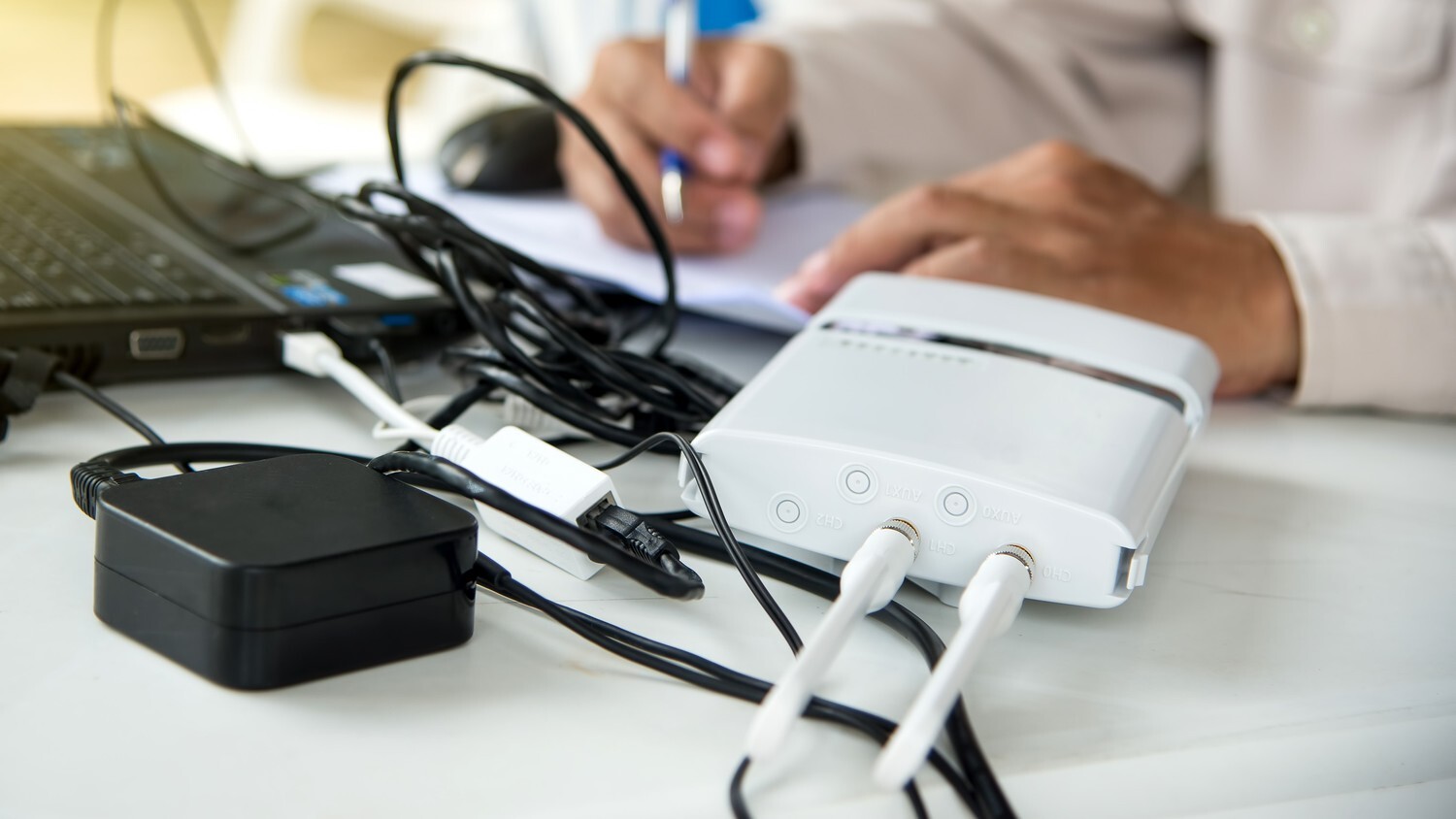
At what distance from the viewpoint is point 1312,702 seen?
1.08 feet

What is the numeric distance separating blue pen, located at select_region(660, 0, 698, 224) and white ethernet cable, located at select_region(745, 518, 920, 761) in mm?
485

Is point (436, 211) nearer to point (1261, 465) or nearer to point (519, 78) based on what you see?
point (519, 78)

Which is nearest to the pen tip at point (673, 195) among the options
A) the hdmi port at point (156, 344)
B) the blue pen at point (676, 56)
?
the blue pen at point (676, 56)

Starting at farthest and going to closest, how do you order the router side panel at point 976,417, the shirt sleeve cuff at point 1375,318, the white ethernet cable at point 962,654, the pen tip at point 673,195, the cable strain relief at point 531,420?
1. the pen tip at point 673,195
2. the shirt sleeve cuff at point 1375,318
3. the cable strain relief at point 531,420
4. the router side panel at point 976,417
5. the white ethernet cable at point 962,654

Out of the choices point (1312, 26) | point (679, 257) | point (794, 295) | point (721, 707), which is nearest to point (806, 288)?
point (794, 295)

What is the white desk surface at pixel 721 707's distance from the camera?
0.27 metres

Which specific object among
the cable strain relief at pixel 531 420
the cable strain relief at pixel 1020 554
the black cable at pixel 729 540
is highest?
the cable strain relief at pixel 1020 554

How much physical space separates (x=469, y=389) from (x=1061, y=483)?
0.23m

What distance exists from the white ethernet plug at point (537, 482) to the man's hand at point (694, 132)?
1.27 ft

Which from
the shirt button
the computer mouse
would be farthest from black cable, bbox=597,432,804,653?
the shirt button

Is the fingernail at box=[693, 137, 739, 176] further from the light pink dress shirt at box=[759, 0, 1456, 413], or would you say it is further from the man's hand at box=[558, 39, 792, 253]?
the light pink dress shirt at box=[759, 0, 1456, 413]

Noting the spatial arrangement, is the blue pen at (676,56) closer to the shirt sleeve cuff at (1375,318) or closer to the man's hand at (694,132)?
the man's hand at (694,132)

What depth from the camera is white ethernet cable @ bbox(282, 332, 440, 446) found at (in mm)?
444

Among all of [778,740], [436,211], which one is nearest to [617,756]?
[778,740]
